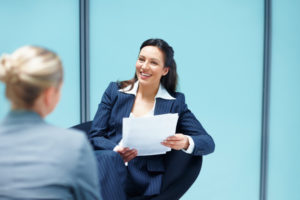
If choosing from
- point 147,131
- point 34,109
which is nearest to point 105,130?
point 147,131

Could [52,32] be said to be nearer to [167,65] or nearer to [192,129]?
[167,65]

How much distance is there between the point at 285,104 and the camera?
10.8ft

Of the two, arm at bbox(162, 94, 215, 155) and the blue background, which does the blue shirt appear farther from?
the blue background

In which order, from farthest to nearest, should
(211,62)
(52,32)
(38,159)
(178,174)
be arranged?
(211,62)
(52,32)
(178,174)
(38,159)

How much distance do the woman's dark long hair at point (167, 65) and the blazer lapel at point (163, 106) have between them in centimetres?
12

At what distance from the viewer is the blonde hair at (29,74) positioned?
3.36 feet

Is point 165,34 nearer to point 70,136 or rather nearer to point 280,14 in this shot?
point 280,14

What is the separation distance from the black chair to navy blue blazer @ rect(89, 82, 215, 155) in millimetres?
114

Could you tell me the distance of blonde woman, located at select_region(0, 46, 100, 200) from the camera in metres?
1.00

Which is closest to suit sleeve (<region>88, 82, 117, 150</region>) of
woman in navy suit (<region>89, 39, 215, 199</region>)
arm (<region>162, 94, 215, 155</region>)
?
woman in navy suit (<region>89, 39, 215, 199</region>)

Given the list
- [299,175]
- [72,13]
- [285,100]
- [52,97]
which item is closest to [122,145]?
[52,97]

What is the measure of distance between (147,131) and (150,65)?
415mm

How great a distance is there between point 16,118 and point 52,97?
0.11 meters

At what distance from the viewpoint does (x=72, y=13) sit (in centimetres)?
266
